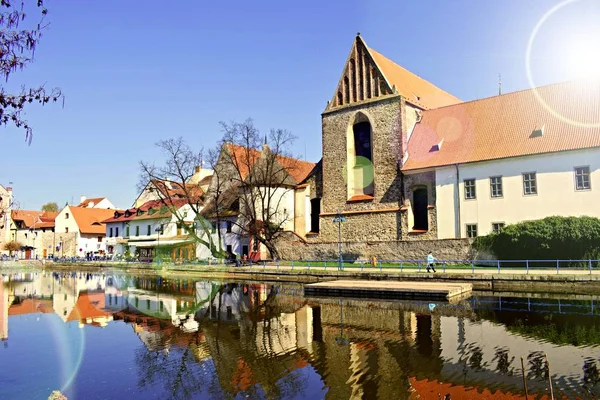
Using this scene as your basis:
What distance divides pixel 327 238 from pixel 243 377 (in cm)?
3127

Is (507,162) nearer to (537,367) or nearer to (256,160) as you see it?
(537,367)

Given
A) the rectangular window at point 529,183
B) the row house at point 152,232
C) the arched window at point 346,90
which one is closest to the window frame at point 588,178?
the rectangular window at point 529,183

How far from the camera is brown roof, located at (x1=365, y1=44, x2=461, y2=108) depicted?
41584 millimetres

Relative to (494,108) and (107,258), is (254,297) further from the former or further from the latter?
(107,258)

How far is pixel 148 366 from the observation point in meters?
12.5

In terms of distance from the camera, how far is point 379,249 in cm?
3747

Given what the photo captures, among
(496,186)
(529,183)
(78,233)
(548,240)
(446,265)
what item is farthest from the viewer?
(78,233)

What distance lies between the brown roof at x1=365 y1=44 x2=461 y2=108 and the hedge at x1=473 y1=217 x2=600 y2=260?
49.5 feet

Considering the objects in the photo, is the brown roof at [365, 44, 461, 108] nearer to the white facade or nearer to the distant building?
the white facade

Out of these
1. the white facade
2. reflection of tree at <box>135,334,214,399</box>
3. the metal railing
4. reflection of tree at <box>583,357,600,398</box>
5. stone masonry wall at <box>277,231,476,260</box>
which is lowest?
reflection of tree at <box>135,334,214,399</box>

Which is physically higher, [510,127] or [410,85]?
[410,85]

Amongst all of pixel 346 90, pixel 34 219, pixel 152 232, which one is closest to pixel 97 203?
pixel 34 219

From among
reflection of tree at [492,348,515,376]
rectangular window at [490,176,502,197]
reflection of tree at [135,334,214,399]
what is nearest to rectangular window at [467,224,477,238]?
rectangular window at [490,176,502,197]

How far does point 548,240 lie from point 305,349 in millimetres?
21698
